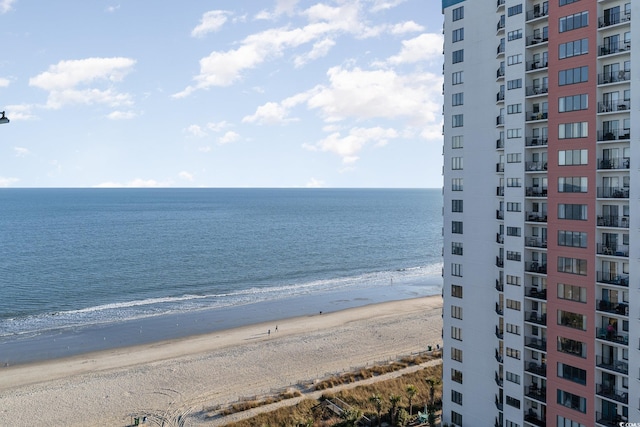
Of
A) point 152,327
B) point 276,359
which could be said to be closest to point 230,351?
point 276,359

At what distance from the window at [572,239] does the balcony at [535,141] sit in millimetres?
6235

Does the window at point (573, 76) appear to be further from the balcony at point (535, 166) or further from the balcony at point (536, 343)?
the balcony at point (536, 343)

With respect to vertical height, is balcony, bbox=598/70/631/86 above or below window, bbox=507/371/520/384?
above

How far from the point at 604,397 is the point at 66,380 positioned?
57046 mm

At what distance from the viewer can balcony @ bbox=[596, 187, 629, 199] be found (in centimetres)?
3338

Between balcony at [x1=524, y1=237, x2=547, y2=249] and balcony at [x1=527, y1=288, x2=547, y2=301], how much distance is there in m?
3.19

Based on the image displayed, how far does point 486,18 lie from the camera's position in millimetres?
40750

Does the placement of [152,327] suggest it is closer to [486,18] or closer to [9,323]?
[9,323]

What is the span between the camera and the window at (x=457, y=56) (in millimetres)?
42334

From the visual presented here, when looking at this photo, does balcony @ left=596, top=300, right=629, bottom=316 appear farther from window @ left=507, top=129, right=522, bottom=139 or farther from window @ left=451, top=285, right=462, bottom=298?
window @ left=507, top=129, right=522, bottom=139

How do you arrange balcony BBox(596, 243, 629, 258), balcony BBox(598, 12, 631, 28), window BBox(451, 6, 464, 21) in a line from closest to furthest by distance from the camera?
balcony BBox(598, 12, 631, 28) < balcony BBox(596, 243, 629, 258) < window BBox(451, 6, 464, 21)

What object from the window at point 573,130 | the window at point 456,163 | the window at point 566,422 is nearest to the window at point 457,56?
the window at point 456,163

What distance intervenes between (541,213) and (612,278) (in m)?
6.30

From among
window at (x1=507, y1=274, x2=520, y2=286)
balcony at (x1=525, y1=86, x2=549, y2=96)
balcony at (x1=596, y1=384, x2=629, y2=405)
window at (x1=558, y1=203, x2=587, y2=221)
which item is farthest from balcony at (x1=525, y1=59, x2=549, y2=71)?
balcony at (x1=596, y1=384, x2=629, y2=405)
